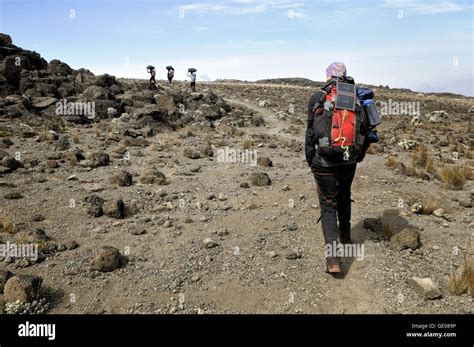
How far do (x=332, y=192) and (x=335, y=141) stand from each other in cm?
80

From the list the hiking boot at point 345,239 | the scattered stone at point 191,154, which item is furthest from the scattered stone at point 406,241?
the scattered stone at point 191,154

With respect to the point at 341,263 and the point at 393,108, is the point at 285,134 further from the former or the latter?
the point at 393,108

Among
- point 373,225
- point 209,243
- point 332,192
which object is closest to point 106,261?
point 209,243

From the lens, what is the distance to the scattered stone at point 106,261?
17.5 ft

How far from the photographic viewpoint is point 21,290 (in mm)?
4484

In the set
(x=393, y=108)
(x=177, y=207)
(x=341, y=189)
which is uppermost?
(x=393, y=108)

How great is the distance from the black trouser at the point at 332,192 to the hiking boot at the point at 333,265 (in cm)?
22

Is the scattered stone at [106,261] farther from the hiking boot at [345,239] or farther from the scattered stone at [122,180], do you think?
the scattered stone at [122,180]

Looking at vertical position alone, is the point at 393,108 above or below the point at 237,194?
above

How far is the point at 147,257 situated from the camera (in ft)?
19.0

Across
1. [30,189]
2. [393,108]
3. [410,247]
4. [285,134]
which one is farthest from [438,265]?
[393,108]

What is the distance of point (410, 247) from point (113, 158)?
9861 mm

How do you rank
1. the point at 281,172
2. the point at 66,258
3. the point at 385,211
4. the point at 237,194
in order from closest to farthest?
the point at 66,258 < the point at 385,211 < the point at 237,194 < the point at 281,172

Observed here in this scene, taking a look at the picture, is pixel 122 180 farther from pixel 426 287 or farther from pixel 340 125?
pixel 426 287
